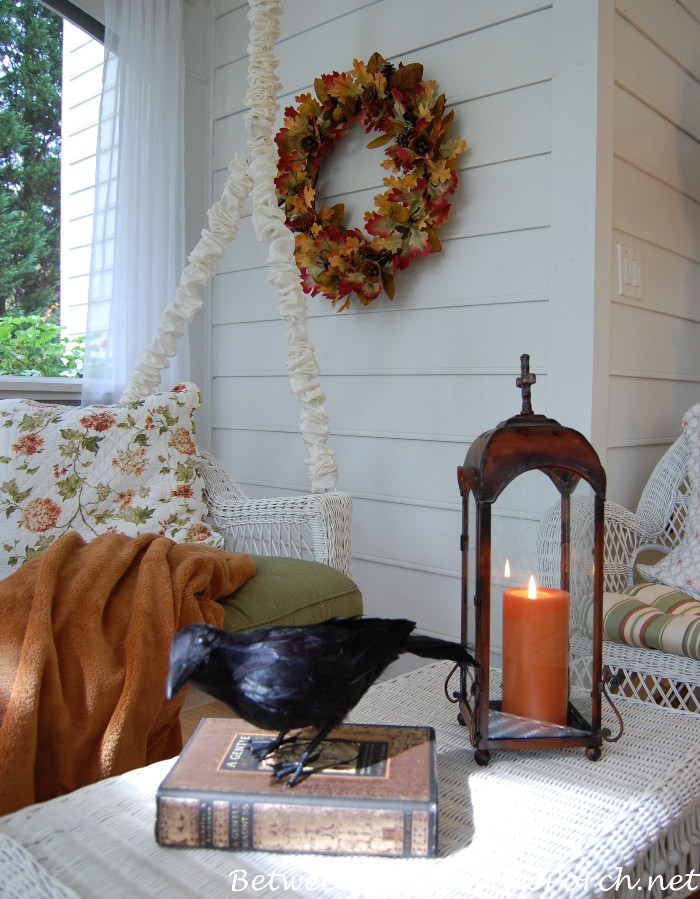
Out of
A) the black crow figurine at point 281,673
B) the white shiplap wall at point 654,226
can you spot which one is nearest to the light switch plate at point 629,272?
the white shiplap wall at point 654,226

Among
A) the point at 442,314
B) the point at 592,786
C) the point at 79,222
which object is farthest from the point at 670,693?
the point at 79,222

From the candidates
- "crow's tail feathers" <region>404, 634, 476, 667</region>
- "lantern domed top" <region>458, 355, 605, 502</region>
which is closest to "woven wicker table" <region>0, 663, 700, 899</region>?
"crow's tail feathers" <region>404, 634, 476, 667</region>

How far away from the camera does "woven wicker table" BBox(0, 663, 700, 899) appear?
638 millimetres

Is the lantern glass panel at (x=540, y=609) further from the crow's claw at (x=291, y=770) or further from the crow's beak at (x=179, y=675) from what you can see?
the crow's beak at (x=179, y=675)

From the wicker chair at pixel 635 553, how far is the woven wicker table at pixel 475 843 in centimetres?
16

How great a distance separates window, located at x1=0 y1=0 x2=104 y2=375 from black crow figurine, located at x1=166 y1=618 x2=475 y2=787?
2.06 m

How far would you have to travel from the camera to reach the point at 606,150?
6.19ft

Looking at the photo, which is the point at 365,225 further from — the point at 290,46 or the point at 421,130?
the point at 290,46

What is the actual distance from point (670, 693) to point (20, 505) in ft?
4.77

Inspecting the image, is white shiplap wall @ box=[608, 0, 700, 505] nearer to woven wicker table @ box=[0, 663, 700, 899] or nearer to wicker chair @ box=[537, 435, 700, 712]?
wicker chair @ box=[537, 435, 700, 712]

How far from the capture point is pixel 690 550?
177 centimetres

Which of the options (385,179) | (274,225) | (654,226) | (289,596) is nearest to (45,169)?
(274,225)

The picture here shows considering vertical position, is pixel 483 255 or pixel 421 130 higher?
pixel 421 130

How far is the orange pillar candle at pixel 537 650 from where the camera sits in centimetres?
89
